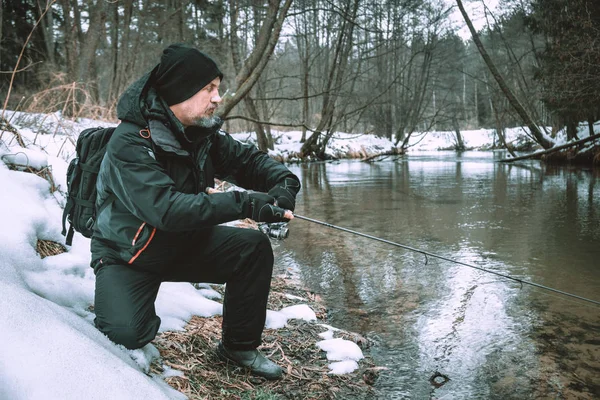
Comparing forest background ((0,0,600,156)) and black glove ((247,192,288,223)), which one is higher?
forest background ((0,0,600,156))

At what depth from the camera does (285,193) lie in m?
2.44

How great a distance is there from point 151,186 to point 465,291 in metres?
2.85

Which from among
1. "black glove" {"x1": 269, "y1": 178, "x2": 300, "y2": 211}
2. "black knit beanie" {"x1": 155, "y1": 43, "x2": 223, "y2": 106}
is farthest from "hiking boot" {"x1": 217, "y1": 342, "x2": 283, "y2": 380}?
"black knit beanie" {"x1": 155, "y1": 43, "x2": 223, "y2": 106}

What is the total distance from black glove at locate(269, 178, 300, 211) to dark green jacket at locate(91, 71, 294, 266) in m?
0.26

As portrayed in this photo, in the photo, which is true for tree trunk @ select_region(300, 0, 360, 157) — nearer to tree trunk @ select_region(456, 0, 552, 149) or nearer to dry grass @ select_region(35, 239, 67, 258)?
tree trunk @ select_region(456, 0, 552, 149)

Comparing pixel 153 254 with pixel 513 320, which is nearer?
pixel 153 254

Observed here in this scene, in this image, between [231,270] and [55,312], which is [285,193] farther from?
[55,312]

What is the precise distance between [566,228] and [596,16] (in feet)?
22.9

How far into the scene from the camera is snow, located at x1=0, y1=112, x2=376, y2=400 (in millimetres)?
1489

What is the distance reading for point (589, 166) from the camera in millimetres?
14523

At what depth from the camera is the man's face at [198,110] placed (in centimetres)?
233

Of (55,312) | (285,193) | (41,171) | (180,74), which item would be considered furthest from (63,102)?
(55,312)

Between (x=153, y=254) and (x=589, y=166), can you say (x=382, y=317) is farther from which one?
(x=589, y=166)

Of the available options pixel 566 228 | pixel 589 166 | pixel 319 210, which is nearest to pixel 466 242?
pixel 566 228
